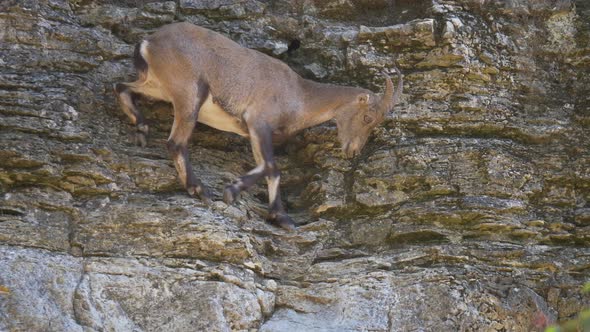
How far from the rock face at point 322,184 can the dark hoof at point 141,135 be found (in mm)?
73

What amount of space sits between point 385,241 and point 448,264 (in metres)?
0.73

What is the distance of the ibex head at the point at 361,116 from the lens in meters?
8.97

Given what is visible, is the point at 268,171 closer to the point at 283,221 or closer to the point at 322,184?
the point at 283,221

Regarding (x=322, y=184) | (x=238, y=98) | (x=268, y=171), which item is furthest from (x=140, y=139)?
(x=322, y=184)

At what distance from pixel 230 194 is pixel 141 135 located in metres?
1.19

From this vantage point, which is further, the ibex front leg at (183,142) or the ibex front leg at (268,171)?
the ibex front leg at (268,171)

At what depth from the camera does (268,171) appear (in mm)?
8367

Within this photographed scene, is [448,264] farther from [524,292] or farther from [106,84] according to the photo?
[106,84]

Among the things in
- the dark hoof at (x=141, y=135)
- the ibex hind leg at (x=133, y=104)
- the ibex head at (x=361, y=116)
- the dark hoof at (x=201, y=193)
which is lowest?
the dark hoof at (x=201, y=193)

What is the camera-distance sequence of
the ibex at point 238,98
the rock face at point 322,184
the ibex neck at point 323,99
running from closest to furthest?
the rock face at point 322,184
the ibex at point 238,98
the ibex neck at point 323,99

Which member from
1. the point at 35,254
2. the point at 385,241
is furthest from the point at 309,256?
the point at 35,254

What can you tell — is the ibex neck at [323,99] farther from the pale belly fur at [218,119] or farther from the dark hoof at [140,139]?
the dark hoof at [140,139]

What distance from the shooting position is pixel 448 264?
788 centimetres

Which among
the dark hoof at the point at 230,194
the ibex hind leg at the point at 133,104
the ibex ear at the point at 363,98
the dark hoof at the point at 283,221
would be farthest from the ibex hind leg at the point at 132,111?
the ibex ear at the point at 363,98
